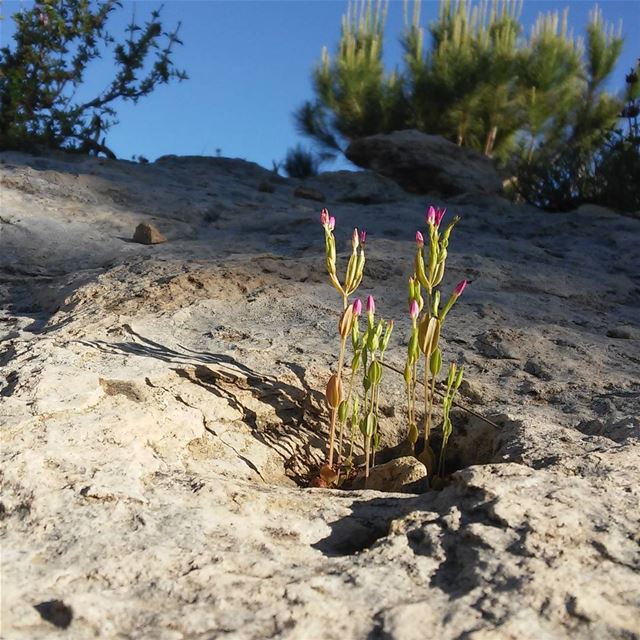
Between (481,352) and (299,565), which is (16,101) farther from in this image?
(299,565)

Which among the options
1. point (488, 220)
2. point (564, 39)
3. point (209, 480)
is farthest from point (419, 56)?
point (209, 480)

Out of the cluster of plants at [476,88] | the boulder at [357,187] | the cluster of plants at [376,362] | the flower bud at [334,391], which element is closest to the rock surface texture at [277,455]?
the cluster of plants at [376,362]

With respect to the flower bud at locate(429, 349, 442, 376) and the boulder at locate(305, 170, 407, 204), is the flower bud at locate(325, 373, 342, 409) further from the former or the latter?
the boulder at locate(305, 170, 407, 204)

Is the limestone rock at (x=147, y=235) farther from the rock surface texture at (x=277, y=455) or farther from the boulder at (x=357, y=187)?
the boulder at (x=357, y=187)

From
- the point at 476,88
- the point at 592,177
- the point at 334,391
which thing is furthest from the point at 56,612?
the point at 476,88

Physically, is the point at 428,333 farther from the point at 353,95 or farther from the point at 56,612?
the point at 353,95

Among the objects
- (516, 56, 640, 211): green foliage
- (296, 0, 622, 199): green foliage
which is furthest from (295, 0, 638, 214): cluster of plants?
(516, 56, 640, 211): green foliage
